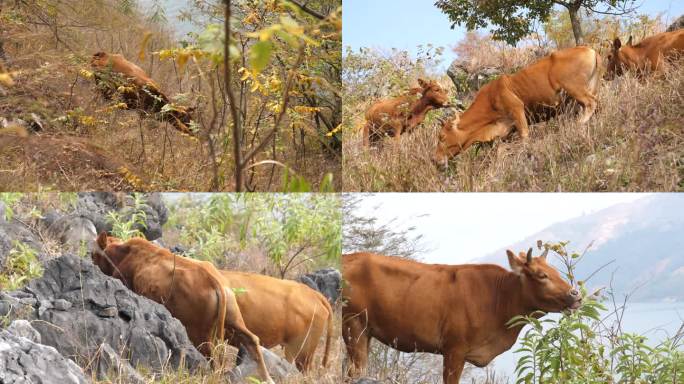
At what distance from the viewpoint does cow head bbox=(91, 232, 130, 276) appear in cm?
607

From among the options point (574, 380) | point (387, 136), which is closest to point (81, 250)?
point (387, 136)

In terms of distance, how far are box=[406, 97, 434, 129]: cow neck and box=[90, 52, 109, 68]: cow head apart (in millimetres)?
2096

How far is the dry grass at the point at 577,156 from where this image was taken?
607 centimetres

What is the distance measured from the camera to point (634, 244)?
257 inches

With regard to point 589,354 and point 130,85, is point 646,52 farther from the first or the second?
point 130,85

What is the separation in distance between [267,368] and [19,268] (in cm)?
159

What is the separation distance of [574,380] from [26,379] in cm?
300

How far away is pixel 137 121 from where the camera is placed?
263 inches

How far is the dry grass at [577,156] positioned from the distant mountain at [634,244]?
24cm

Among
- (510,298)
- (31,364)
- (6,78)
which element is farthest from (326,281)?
(6,78)

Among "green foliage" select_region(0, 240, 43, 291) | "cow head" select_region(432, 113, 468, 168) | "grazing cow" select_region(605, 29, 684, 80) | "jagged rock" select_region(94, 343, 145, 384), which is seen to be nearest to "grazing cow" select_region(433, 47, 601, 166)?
"cow head" select_region(432, 113, 468, 168)

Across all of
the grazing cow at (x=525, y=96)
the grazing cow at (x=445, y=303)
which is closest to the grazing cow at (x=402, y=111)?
the grazing cow at (x=525, y=96)

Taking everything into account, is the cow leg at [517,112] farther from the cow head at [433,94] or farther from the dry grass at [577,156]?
the cow head at [433,94]

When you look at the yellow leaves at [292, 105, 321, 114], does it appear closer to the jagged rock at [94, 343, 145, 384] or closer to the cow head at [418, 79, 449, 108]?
the cow head at [418, 79, 449, 108]
